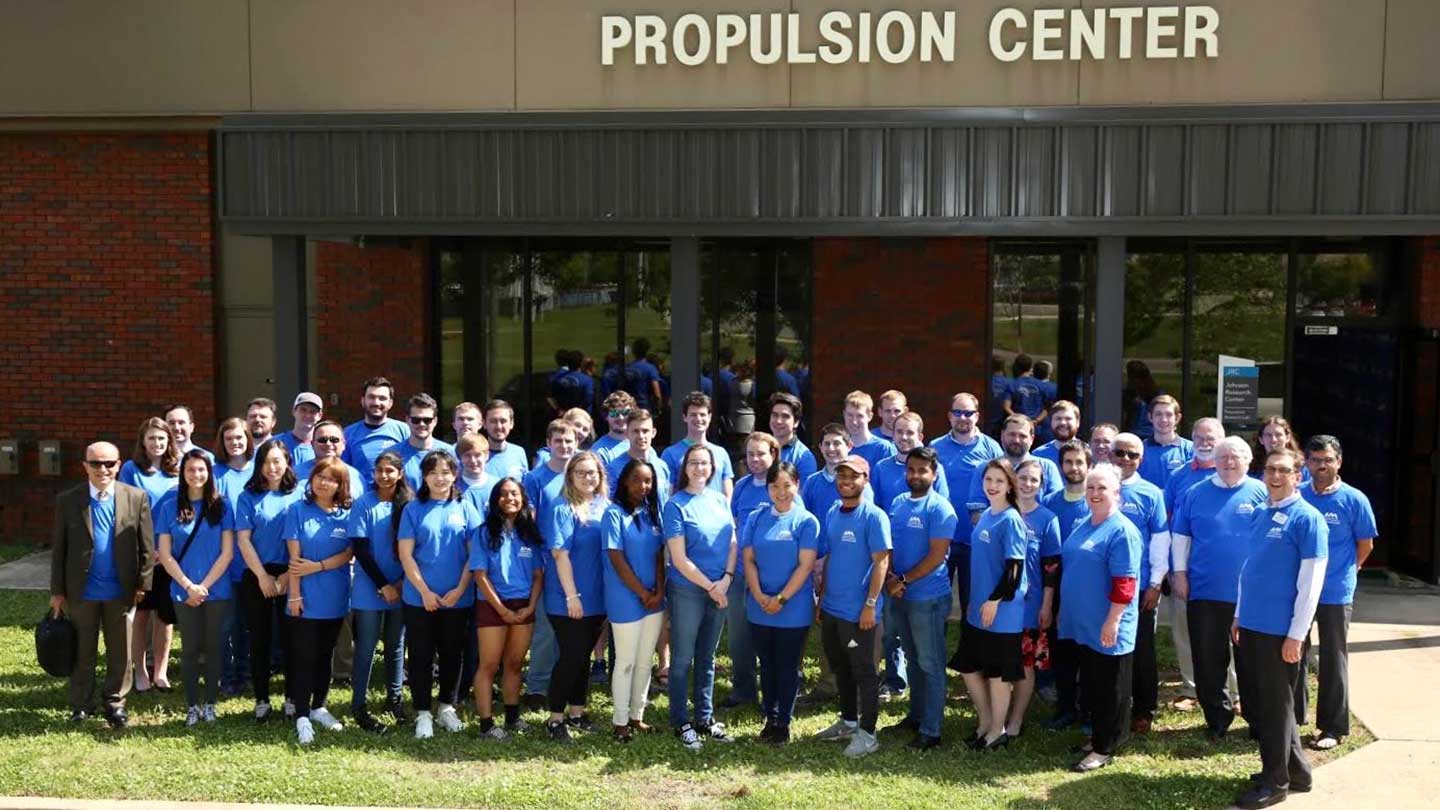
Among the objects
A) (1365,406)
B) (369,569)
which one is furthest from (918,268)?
(369,569)

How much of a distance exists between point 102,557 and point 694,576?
3.38 meters

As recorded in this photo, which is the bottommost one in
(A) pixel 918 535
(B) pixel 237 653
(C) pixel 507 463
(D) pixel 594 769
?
(D) pixel 594 769

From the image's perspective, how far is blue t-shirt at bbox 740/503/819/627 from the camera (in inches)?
294

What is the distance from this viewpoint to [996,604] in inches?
286

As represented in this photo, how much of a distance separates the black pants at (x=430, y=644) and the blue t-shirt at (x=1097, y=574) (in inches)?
129

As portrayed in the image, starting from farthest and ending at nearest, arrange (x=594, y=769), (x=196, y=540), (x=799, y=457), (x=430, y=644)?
(x=799, y=457) < (x=196, y=540) < (x=430, y=644) < (x=594, y=769)

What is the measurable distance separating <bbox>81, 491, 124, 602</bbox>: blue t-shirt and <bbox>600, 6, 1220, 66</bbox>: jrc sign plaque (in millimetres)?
5767

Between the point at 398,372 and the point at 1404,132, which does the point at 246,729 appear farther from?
the point at 1404,132

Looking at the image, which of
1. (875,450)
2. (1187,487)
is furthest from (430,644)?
(1187,487)

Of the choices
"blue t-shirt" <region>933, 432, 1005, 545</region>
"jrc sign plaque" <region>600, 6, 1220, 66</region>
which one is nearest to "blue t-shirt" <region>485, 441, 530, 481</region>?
"blue t-shirt" <region>933, 432, 1005, 545</region>

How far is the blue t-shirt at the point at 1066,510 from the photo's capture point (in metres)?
7.59

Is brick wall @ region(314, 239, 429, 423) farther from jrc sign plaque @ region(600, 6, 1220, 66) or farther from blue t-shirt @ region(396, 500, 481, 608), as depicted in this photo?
blue t-shirt @ region(396, 500, 481, 608)

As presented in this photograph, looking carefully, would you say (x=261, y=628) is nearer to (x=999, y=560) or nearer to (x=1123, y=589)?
(x=999, y=560)

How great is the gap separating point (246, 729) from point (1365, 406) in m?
9.84
